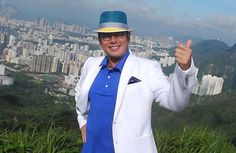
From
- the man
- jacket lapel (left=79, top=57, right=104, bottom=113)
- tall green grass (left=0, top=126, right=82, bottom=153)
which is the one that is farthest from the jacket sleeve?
tall green grass (left=0, top=126, right=82, bottom=153)

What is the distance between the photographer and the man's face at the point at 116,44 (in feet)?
8.50

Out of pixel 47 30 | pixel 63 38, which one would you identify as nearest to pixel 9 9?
pixel 47 30

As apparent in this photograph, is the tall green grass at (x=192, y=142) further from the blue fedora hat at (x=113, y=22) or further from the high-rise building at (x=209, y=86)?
the high-rise building at (x=209, y=86)

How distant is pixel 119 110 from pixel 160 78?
29 cm

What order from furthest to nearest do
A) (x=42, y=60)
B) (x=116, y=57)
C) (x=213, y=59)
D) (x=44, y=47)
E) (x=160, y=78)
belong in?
1. (x=213, y=59)
2. (x=44, y=47)
3. (x=42, y=60)
4. (x=116, y=57)
5. (x=160, y=78)

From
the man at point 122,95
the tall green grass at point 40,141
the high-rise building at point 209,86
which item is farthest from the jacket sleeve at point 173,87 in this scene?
the high-rise building at point 209,86

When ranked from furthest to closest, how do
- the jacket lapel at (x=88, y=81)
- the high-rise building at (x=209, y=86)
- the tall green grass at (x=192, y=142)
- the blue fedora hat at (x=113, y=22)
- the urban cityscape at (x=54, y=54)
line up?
the high-rise building at (x=209, y=86) < the urban cityscape at (x=54, y=54) < the tall green grass at (x=192, y=142) < the jacket lapel at (x=88, y=81) < the blue fedora hat at (x=113, y=22)

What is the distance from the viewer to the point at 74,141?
4211 mm

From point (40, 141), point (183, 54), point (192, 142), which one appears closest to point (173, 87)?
point (183, 54)

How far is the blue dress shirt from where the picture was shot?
2.54m

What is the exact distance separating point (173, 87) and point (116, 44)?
49cm

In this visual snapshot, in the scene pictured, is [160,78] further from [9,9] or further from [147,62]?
[9,9]

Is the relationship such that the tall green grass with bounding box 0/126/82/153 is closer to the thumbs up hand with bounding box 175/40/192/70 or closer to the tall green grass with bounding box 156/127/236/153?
the tall green grass with bounding box 156/127/236/153

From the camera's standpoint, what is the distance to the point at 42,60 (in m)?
62.2
